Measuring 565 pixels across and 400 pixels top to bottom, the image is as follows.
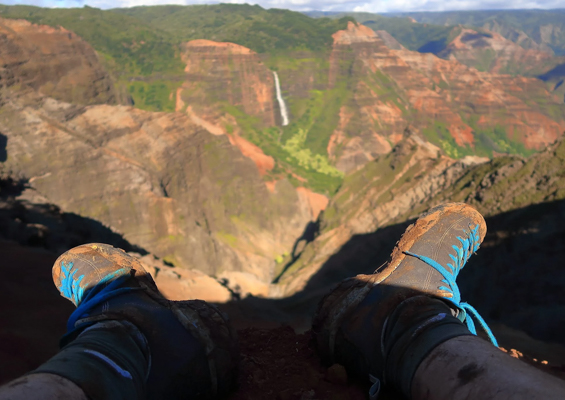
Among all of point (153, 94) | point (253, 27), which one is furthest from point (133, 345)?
point (253, 27)

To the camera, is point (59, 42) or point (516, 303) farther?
point (59, 42)

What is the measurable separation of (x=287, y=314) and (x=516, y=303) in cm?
553

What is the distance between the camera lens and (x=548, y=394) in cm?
120

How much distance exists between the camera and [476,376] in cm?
144

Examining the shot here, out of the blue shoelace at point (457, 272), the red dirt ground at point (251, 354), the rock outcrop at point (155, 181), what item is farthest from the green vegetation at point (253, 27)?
the blue shoelace at point (457, 272)

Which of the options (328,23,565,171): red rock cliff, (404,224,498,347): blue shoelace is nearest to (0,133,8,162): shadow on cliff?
(404,224,498,347): blue shoelace

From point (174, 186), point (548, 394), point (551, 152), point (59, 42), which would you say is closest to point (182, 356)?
point (548, 394)

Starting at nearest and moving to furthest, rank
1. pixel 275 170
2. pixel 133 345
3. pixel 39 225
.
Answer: pixel 133 345
pixel 39 225
pixel 275 170

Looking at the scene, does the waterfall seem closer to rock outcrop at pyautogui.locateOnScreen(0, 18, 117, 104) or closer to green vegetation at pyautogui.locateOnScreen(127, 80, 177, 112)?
green vegetation at pyautogui.locateOnScreen(127, 80, 177, 112)

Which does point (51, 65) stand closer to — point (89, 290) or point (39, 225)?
point (39, 225)

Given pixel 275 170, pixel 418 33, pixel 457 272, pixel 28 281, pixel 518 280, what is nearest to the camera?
pixel 457 272

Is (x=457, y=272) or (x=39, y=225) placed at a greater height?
(x=457, y=272)

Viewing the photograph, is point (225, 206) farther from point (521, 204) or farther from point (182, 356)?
point (182, 356)

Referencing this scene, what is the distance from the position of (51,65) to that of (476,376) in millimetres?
25450
